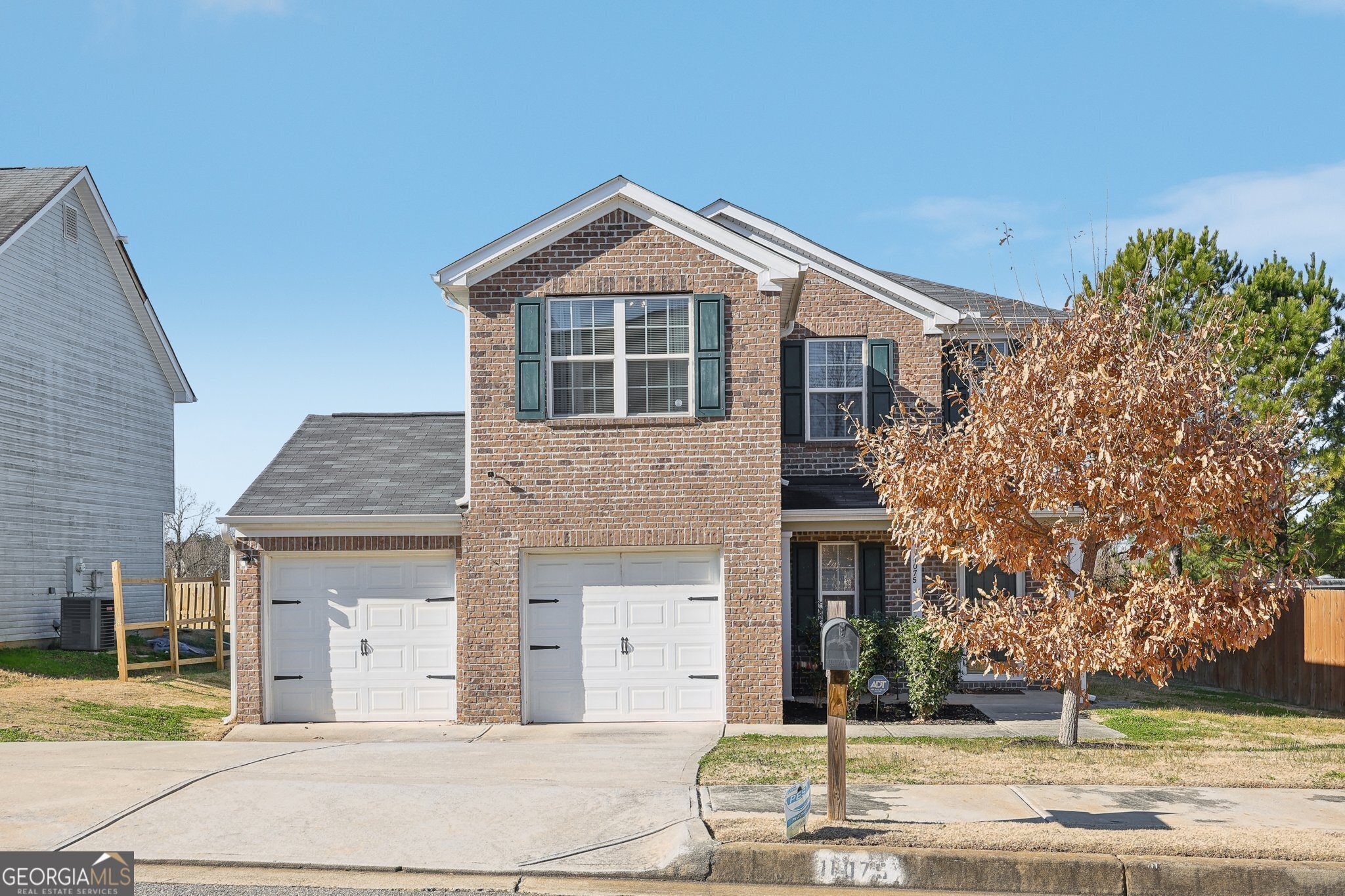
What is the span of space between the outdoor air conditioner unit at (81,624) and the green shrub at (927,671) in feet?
53.1

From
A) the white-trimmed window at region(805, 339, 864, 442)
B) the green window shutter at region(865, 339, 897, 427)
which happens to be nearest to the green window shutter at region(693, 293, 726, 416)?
the white-trimmed window at region(805, 339, 864, 442)

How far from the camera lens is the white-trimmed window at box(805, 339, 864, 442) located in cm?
1794

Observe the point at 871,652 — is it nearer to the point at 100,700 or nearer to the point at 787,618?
the point at 787,618

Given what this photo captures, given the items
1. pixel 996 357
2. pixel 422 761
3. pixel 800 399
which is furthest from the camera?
pixel 800 399

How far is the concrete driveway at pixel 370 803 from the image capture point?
7992 mm

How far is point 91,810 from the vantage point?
8938 millimetres

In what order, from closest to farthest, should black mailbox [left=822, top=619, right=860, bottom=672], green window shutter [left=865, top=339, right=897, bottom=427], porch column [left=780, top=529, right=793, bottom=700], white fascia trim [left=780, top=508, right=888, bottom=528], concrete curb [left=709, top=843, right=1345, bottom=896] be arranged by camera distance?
concrete curb [left=709, top=843, right=1345, bottom=896] → black mailbox [left=822, top=619, right=860, bottom=672] → white fascia trim [left=780, top=508, right=888, bottom=528] → porch column [left=780, top=529, right=793, bottom=700] → green window shutter [left=865, top=339, right=897, bottom=427]

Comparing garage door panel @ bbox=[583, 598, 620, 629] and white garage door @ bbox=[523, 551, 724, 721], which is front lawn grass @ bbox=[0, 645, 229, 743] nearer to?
white garage door @ bbox=[523, 551, 724, 721]

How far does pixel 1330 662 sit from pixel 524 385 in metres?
12.3

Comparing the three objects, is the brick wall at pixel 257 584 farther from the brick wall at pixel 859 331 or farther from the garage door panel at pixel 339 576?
the brick wall at pixel 859 331

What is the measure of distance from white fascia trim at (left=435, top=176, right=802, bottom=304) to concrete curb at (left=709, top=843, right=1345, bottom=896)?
8.13 meters

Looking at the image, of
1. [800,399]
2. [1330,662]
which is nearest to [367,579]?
[800,399]

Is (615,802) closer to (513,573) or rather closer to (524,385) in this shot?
(513,573)

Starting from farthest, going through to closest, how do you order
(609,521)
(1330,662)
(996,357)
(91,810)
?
(1330,662) < (609,521) < (996,357) < (91,810)
